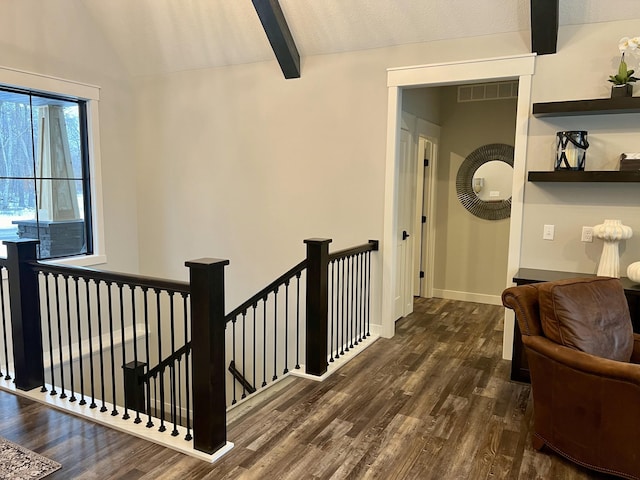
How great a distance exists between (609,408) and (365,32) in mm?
3349

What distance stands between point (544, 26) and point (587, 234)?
1.56 meters

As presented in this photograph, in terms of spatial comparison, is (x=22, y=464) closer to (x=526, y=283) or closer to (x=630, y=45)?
(x=526, y=283)

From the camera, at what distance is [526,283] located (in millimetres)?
3357

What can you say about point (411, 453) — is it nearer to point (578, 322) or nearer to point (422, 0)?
point (578, 322)

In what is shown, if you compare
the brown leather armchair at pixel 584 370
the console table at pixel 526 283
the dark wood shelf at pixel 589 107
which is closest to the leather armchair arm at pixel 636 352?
the brown leather armchair at pixel 584 370

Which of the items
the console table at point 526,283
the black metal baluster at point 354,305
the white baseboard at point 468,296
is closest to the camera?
the console table at point 526,283

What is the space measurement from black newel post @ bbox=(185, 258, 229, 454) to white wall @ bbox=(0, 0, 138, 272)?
3.50m

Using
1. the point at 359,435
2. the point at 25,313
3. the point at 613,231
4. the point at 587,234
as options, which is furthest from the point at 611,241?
the point at 25,313

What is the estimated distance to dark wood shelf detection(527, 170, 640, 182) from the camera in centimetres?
322

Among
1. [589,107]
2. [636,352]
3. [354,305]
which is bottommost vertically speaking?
[354,305]

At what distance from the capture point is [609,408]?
2.16 meters

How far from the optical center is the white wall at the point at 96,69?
173 inches

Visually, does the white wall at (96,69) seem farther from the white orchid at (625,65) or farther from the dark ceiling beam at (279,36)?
the white orchid at (625,65)

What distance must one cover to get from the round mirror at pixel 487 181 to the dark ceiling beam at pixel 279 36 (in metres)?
2.52
